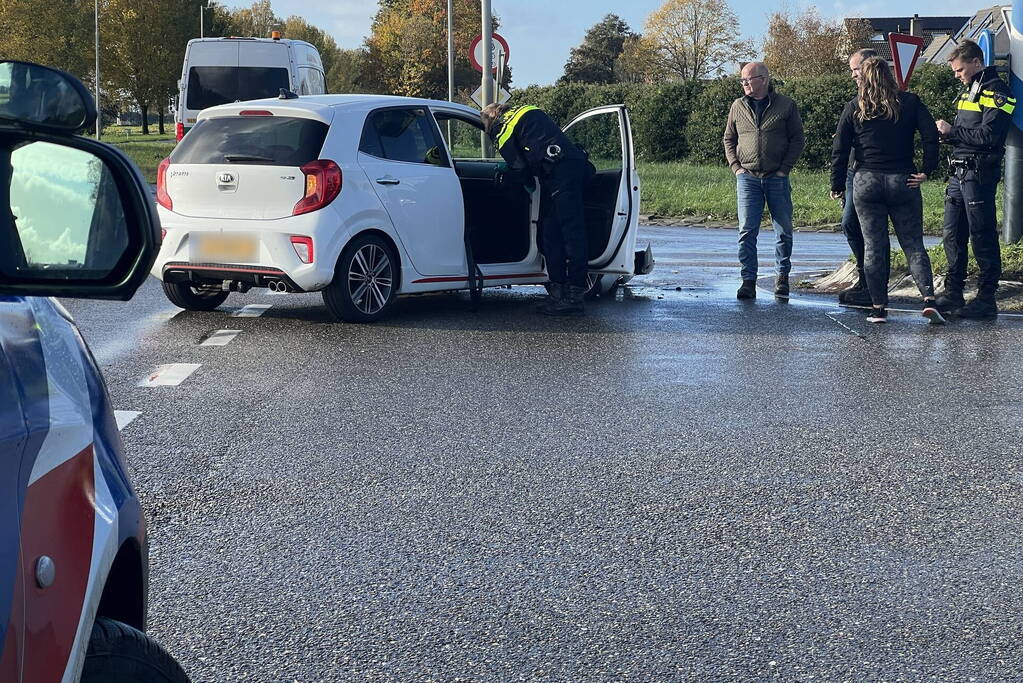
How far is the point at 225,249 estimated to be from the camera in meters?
9.91

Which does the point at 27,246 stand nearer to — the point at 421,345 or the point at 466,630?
the point at 466,630

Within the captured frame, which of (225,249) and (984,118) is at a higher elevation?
(984,118)

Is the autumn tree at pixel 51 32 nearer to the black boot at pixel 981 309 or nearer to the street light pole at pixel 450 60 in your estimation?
the street light pole at pixel 450 60

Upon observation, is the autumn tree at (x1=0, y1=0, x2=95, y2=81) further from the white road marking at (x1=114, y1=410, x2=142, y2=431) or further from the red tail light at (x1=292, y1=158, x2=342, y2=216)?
the white road marking at (x1=114, y1=410, x2=142, y2=431)

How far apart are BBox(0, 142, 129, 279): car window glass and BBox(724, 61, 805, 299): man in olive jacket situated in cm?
1006

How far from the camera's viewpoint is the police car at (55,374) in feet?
5.99

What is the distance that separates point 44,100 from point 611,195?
9481 mm

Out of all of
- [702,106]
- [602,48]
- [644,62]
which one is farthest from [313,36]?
[702,106]

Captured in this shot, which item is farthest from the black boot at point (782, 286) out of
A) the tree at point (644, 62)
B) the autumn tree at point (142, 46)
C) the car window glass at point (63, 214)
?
the tree at point (644, 62)

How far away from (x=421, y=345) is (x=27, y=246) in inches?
292

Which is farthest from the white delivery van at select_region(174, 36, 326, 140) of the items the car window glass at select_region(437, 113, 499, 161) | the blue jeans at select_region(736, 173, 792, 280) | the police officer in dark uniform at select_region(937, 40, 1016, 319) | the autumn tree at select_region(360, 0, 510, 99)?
the autumn tree at select_region(360, 0, 510, 99)

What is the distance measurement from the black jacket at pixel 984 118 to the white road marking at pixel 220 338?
5.20 m

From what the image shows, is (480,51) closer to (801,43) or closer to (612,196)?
(612,196)

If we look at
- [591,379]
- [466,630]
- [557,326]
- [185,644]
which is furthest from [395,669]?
[557,326]
